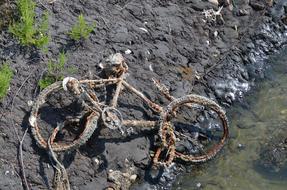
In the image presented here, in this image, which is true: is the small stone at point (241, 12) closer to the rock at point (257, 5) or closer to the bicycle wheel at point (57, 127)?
the rock at point (257, 5)

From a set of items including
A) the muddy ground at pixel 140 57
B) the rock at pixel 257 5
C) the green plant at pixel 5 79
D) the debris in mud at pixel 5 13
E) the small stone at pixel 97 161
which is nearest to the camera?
the green plant at pixel 5 79

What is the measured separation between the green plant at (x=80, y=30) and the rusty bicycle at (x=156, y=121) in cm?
71

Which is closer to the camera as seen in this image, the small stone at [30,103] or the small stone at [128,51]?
the small stone at [30,103]

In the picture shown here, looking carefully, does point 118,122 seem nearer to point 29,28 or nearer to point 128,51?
point 128,51

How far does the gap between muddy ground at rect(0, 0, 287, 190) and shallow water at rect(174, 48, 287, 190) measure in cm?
25

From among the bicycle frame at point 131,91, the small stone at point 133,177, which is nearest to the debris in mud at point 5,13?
the bicycle frame at point 131,91

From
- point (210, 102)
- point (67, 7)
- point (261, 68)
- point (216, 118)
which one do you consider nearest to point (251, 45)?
point (261, 68)

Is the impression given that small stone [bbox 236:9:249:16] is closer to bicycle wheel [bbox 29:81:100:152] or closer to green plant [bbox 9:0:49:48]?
green plant [bbox 9:0:49:48]

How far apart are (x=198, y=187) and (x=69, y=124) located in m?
1.95

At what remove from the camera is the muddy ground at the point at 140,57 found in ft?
25.5

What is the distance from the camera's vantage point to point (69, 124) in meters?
7.96

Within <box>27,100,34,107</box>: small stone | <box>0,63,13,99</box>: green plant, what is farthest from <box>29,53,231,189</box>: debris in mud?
<box>0,63,13,99</box>: green plant

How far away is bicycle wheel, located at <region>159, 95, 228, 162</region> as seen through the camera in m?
8.10

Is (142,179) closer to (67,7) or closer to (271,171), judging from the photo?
(271,171)
